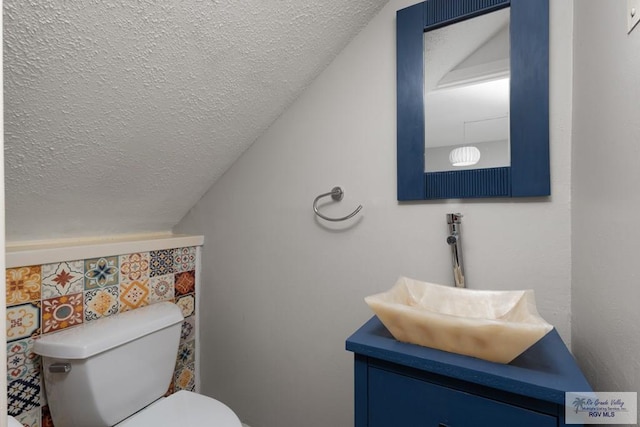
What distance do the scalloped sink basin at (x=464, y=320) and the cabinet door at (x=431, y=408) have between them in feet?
0.30

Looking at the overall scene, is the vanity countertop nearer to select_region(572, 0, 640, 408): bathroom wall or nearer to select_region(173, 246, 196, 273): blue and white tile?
select_region(572, 0, 640, 408): bathroom wall

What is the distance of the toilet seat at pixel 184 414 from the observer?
120cm

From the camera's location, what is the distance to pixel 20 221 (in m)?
1.26

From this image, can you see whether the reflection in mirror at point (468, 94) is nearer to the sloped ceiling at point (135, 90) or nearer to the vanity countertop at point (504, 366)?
the sloped ceiling at point (135, 90)

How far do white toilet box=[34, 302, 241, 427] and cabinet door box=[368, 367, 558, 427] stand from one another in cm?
62

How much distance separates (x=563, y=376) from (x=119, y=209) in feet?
5.45

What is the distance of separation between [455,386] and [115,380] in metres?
1.16

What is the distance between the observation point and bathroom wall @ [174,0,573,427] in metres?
1.06

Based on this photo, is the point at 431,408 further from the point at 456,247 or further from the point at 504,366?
the point at 456,247

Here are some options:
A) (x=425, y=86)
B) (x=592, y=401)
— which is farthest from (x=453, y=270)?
(x=425, y=86)

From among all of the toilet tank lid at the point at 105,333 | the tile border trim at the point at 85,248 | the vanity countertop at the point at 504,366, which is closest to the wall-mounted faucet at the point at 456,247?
the vanity countertop at the point at 504,366

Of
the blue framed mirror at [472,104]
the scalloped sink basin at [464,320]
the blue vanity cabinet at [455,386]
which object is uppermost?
the blue framed mirror at [472,104]

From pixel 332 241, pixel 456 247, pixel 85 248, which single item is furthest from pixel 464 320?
pixel 85 248

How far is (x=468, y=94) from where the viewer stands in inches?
45.8
